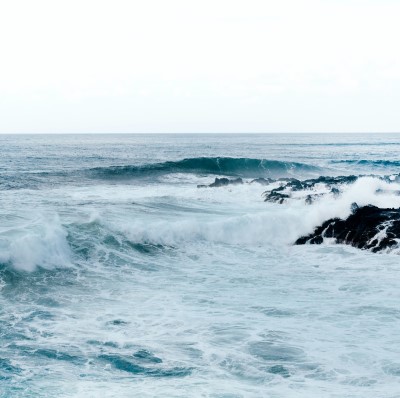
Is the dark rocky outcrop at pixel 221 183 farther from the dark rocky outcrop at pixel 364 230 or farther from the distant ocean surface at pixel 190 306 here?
the dark rocky outcrop at pixel 364 230

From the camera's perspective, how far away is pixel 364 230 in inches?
569

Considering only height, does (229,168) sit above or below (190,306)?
above

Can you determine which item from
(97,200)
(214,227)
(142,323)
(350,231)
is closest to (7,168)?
(97,200)

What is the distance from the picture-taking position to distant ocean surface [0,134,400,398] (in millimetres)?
6613

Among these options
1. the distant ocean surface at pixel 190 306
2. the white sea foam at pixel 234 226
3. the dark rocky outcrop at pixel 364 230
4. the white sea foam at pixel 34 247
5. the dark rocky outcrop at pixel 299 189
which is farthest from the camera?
the dark rocky outcrop at pixel 299 189

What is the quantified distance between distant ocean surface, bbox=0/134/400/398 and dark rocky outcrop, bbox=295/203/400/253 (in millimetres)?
387

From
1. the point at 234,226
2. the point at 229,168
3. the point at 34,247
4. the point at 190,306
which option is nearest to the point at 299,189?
the point at 234,226

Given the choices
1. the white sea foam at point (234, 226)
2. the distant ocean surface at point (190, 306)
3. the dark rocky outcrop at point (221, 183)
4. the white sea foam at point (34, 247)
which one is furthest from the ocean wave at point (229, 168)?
the white sea foam at point (34, 247)

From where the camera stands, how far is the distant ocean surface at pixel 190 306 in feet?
21.7

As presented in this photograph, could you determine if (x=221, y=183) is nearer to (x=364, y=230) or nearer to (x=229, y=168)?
(x=229, y=168)

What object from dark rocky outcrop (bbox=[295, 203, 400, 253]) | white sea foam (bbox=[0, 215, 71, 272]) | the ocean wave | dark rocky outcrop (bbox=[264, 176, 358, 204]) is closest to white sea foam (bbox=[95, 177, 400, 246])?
dark rocky outcrop (bbox=[295, 203, 400, 253])

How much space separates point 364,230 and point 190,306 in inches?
275

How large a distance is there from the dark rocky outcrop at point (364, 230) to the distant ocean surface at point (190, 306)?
15.2 inches

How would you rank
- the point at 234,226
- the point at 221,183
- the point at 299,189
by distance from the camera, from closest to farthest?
the point at 234,226 → the point at 299,189 → the point at 221,183
